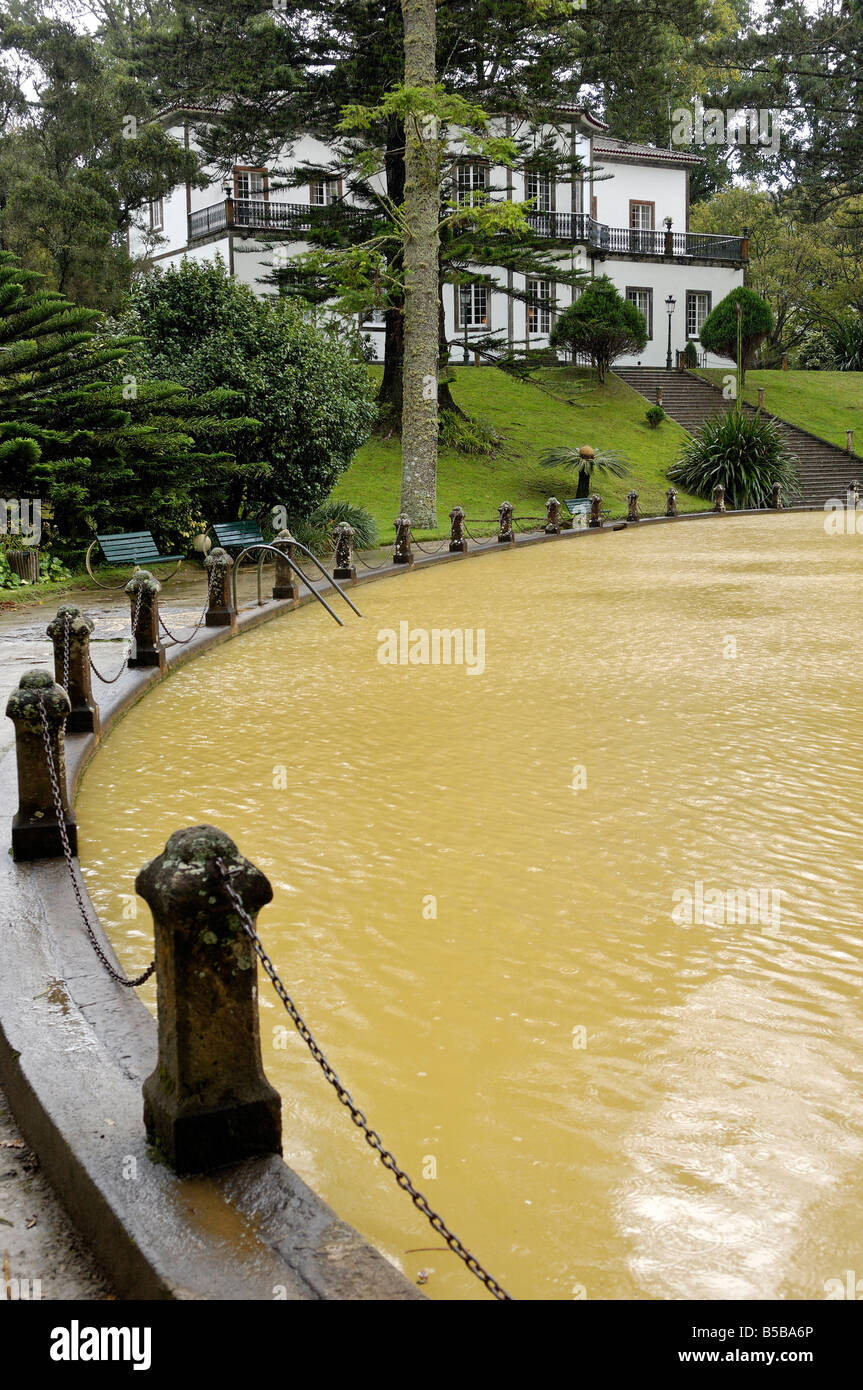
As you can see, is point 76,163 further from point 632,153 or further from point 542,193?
point 632,153

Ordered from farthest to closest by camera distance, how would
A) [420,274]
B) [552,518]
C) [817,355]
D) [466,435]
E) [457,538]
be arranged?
[817,355], [466,435], [552,518], [420,274], [457,538]

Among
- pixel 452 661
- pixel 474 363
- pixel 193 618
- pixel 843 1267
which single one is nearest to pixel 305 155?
pixel 474 363

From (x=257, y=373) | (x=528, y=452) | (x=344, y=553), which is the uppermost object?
(x=257, y=373)

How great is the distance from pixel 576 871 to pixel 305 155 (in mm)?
36672

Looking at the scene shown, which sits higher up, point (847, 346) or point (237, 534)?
point (847, 346)

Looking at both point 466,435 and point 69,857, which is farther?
point 466,435

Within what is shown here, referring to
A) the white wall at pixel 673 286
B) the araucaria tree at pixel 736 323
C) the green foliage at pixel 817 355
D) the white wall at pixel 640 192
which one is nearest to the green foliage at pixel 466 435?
the araucaria tree at pixel 736 323

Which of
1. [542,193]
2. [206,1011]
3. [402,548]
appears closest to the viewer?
[206,1011]

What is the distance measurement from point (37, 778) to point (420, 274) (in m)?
18.2

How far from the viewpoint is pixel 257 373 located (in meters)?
18.3

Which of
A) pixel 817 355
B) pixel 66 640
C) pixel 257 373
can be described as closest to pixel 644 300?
pixel 817 355

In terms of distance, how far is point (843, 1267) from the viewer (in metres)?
2.79

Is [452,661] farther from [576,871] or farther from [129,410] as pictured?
[129,410]

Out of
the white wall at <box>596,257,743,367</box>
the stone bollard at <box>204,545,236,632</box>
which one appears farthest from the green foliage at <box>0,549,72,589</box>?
the white wall at <box>596,257,743,367</box>
